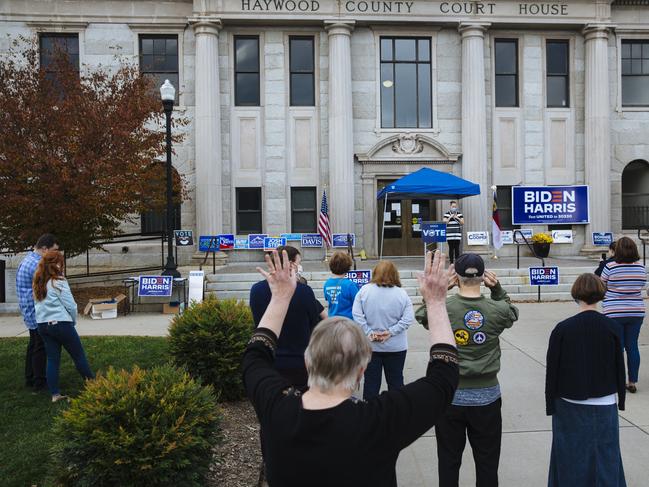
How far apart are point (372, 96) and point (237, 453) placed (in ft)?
56.0

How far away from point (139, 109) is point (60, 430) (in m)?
11.8

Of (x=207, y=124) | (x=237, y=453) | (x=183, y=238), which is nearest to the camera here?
(x=237, y=453)

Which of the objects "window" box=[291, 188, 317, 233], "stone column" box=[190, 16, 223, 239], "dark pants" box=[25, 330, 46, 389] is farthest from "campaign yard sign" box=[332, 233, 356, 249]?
"dark pants" box=[25, 330, 46, 389]

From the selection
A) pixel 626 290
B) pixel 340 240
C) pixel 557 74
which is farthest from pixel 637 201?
pixel 626 290

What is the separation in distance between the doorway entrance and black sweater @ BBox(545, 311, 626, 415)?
16.4 m

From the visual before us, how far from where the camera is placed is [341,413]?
188 cm

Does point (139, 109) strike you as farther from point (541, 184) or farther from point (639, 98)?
point (639, 98)

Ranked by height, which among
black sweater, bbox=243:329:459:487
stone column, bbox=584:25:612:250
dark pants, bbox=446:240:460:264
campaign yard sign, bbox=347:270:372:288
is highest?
stone column, bbox=584:25:612:250

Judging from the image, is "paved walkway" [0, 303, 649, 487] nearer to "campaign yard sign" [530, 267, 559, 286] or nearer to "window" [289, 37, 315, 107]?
"campaign yard sign" [530, 267, 559, 286]

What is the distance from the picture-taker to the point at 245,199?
2011 cm

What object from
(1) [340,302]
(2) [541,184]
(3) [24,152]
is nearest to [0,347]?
(3) [24,152]

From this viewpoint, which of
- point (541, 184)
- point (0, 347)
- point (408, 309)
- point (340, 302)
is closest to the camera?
point (408, 309)

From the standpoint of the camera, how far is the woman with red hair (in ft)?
20.5

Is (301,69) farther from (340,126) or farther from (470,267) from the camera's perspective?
(470,267)
